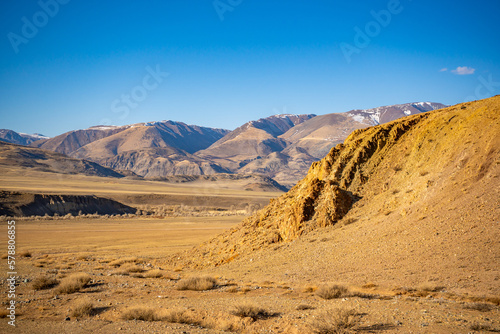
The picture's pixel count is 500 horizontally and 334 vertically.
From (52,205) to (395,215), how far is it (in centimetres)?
6208

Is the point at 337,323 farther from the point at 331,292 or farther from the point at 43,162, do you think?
the point at 43,162

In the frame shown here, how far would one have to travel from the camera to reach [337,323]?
7129mm

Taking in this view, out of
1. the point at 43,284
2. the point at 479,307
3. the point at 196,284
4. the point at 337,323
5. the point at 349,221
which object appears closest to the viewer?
the point at 337,323

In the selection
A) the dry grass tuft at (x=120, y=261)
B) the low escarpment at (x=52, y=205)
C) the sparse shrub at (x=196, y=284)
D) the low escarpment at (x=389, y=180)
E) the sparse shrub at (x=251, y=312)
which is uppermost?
the low escarpment at (x=389, y=180)

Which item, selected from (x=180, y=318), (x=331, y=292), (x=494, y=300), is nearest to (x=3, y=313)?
(x=180, y=318)

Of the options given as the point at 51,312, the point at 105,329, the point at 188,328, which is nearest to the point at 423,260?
the point at 188,328

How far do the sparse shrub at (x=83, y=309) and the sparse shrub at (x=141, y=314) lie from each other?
117 cm

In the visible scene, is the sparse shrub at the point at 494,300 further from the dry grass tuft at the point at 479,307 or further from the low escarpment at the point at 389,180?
the low escarpment at the point at 389,180

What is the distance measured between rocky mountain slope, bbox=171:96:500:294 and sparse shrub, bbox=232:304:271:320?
4551mm

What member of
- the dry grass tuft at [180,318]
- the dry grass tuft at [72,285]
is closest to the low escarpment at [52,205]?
the dry grass tuft at [72,285]

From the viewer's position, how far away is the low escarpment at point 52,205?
180 feet

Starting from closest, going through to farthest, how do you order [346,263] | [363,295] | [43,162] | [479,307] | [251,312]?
[479,307], [251,312], [363,295], [346,263], [43,162]

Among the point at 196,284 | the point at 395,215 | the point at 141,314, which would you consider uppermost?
the point at 395,215

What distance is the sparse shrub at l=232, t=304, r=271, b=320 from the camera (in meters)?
8.50
